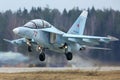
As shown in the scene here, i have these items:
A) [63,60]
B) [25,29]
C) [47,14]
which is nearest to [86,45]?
[25,29]

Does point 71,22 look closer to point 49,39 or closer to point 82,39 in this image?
point 82,39

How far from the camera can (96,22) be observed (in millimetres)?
63625

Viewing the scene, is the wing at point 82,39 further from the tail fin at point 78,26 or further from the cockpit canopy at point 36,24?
the tail fin at point 78,26

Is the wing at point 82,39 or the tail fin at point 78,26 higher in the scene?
the tail fin at point 78,26

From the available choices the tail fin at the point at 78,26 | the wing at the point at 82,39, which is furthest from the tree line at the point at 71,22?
the wing at the point at 82,39

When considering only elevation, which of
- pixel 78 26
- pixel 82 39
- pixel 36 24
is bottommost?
pixel 82 39

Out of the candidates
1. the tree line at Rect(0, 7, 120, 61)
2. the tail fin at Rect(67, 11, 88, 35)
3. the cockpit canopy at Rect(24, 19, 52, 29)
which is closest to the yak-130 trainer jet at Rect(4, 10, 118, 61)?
the cockpit canopy at Rect(24, 19, 52, 29)

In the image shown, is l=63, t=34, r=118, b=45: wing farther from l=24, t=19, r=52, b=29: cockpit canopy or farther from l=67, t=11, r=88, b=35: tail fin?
l=67, t=11, r=88, b=35: tail fin

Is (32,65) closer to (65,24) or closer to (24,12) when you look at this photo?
(65,24)

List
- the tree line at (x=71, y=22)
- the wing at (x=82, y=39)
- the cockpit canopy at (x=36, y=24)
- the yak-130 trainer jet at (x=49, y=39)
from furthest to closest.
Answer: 1. the tree line at (x=71, y=22)
2. the wing at (x=82, y=39)
3. the cockpit canopy at (x=36, y=24)
4. the yak-130 trainer jet at (x=49, y=39)

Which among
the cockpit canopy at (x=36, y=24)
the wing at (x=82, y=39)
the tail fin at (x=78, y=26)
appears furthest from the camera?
the tail fin at (x=78, y=26)

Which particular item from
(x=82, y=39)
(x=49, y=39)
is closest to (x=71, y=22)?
(x=82, y=39)

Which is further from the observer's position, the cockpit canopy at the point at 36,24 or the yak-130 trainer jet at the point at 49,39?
the cockpit canopy at the point at 36,24

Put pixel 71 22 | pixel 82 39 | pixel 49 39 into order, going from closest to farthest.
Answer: pixel 49 39, pixel 82 39, pixel 71 22
